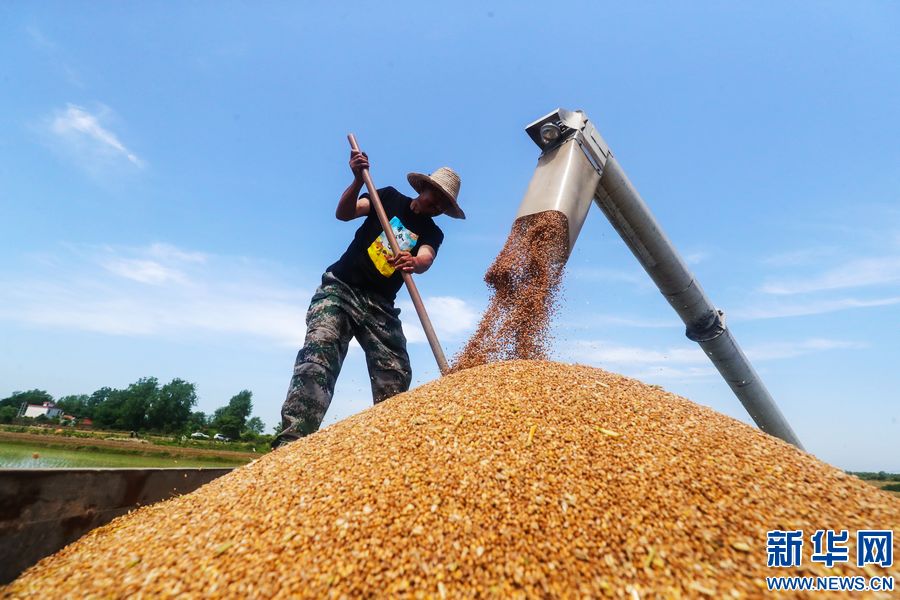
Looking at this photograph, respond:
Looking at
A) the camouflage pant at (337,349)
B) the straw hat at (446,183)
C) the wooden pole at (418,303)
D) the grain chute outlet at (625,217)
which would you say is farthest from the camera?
the straw hat at (446,183)

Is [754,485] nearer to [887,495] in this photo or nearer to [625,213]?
[887,495]

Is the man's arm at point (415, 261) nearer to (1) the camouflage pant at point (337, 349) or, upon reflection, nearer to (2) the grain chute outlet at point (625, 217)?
(1) the camouflage pant at point (337, 349)

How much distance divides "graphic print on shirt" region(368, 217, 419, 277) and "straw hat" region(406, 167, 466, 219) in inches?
14.5

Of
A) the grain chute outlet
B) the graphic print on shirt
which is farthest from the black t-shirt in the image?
the grain chute outlet

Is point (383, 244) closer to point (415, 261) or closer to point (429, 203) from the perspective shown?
point (415, 261)

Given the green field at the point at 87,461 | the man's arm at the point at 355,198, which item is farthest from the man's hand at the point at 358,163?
the green field at the point at 87,461

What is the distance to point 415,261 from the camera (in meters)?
3.38

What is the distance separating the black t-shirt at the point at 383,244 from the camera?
342 cm

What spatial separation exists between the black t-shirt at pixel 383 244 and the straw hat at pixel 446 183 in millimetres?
189

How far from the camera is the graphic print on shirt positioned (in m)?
3.44

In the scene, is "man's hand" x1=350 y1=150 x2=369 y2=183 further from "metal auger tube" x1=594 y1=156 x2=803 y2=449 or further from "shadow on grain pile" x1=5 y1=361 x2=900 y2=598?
"shadow on grain pile" x1=5 y1=361 x2=900 y2=598

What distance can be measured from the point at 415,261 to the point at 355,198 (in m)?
0.82

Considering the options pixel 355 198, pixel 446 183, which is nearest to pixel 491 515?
pixel 446 183

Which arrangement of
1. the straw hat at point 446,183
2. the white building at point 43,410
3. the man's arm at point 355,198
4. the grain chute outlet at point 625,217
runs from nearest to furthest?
Result: the grain chute outlet at point 625,217
the straw hat at point 446,183
the man's arm at point 355,198
the white building at point 43,410
